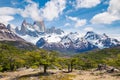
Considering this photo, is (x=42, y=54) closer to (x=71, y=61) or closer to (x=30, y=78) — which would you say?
(x=30, y=78)

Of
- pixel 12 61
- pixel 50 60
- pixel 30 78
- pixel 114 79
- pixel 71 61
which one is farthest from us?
pixel 12 61

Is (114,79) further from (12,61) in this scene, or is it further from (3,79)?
(12,61)

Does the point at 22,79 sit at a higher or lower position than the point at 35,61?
lower

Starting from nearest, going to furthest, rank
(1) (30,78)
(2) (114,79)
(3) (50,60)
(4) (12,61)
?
(2) (114,79) < (1) (30,78) < (3) (50,60) < (4) (12,61)

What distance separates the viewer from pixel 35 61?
141 m

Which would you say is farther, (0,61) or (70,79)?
(0,61)

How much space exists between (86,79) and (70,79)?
743 cm

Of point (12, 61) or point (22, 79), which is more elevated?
point (12, 61)

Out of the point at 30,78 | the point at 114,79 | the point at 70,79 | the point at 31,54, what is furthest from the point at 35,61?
the point at 114,79

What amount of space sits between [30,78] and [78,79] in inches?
930

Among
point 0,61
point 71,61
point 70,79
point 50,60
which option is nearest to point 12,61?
point 0,61

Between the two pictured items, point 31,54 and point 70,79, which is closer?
point 70,79

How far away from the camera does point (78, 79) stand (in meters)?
121

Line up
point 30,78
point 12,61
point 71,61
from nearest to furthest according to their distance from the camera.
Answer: point 30,78, point 71,61, point 12,61
